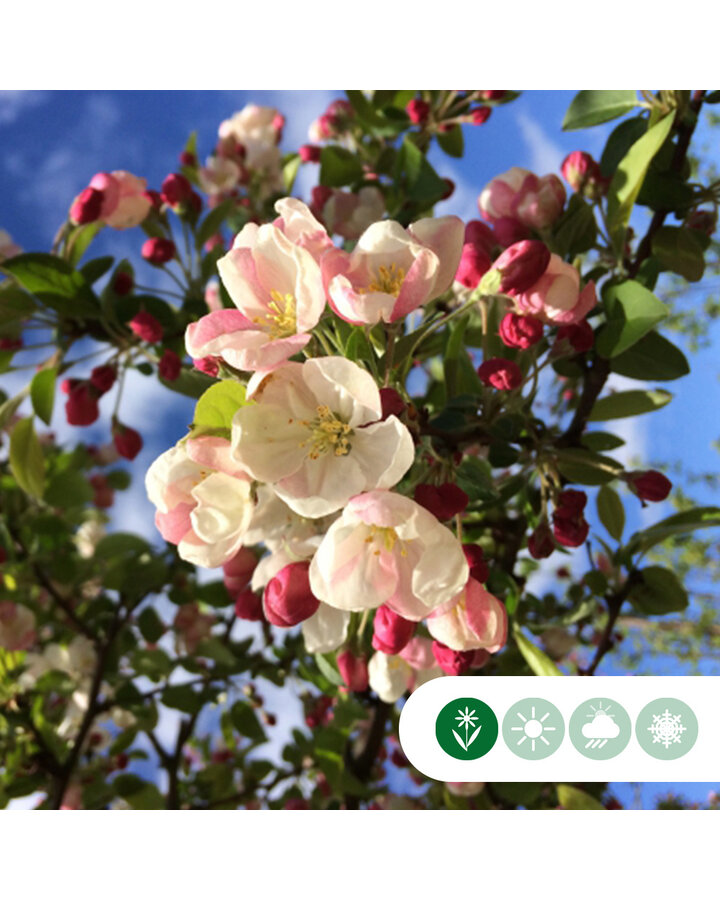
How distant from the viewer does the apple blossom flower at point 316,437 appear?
46 centimetres

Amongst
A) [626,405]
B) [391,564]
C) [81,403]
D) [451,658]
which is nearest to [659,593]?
[626,405]

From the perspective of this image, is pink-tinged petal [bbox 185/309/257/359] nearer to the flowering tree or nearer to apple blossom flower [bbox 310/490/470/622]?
the flowering tree

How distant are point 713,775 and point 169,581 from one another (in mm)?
921

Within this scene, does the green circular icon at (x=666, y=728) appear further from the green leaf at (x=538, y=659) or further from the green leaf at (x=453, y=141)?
the green leaf at (x=453, y=141)

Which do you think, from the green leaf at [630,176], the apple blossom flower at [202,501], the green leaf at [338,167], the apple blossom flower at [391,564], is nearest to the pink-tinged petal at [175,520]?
the apple blossom flower at [202,501]

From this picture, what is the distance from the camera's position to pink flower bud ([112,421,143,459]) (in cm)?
103

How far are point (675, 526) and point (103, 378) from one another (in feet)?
2.36

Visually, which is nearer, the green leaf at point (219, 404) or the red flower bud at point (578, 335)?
the green leaf at point (219, 404)

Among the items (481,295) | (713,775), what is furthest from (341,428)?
(713,775)

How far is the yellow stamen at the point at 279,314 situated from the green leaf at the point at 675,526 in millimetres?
479

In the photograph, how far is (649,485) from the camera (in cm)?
72

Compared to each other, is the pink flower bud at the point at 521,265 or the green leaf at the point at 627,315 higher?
the green leaf at the point at 627,315

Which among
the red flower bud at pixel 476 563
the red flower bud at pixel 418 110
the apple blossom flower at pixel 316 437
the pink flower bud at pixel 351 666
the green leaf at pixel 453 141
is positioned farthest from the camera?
the green leaf at pixel 453 141
